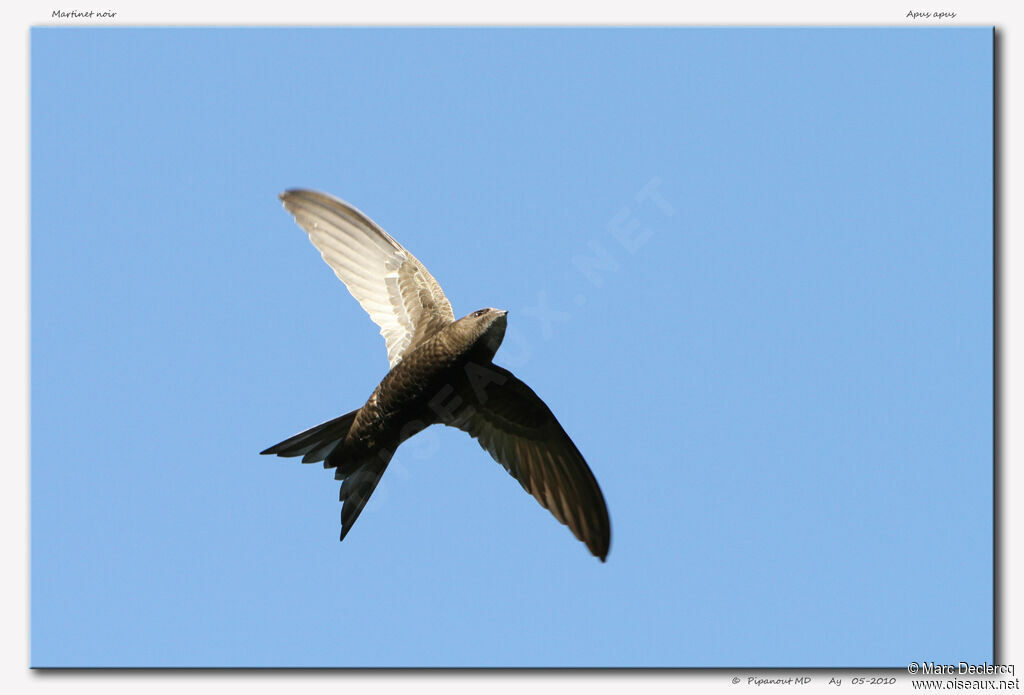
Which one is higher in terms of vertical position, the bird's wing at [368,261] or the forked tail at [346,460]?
the bird's wing at [368,261]

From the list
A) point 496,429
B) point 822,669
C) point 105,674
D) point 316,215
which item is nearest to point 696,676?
point 822,669

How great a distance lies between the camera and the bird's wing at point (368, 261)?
21.1 feet

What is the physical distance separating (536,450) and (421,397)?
89 cm

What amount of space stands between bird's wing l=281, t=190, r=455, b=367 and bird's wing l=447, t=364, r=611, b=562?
678 mm

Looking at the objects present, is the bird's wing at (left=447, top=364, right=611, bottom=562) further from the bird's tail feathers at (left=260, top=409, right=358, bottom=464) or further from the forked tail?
the bird's tail feathers at (left=260, top=409, right=358, bottom=464)

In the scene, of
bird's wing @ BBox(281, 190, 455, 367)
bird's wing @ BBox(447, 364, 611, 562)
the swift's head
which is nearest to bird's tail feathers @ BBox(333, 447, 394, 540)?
bird's wing @ BBox(447, 364, 611, 562)

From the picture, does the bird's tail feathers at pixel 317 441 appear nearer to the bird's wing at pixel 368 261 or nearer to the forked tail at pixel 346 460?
the forked tail at pixel 346 460

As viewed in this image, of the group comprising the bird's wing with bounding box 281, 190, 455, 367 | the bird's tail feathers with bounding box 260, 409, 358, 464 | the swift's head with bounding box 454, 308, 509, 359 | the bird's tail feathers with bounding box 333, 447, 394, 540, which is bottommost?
the bird's tail feathers with bounding box 333, 447, 394, 540

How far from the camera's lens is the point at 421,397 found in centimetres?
597

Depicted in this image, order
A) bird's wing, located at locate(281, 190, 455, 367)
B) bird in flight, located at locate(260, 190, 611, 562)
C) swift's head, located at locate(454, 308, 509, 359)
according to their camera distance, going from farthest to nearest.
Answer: bird's wing, located at locate(281, 190, 455, 367) < bird in flight, located at locate(260, 190, 611, 562) < swift's head, located at locate(454, 308, 509, 359)

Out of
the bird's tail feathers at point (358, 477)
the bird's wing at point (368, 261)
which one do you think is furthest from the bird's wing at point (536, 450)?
the bird's wing at point (368, 261)

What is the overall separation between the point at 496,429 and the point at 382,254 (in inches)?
54.5

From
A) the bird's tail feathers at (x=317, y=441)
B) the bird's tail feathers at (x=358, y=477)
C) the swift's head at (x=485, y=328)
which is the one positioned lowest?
the bird's tail feathers at (x=358, y=477)

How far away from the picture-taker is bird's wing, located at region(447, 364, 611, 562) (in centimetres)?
614
